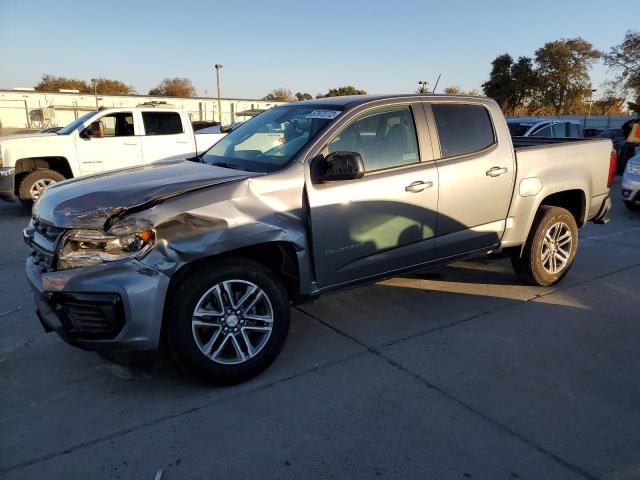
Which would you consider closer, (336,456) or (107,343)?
(336,456)

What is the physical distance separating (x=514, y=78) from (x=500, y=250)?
51360 millimetres

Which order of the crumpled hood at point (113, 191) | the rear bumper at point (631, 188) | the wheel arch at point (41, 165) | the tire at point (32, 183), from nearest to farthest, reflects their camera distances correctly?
1. the crumpled hood at point (113, 191)
2. the rear bumper at point (631, 188)
3. the tire at point (32, 183)
4. the wheel arch at point (41, 165)

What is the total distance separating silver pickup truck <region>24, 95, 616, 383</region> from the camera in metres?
3.04

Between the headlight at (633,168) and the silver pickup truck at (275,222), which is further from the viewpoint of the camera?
the headlight at (633,168)

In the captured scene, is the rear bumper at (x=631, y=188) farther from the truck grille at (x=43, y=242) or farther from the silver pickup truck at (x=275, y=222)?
the truck grille at (x=43, y=242)

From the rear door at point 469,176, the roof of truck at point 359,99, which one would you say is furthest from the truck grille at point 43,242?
the rear door at point 469,176

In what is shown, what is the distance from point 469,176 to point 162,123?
756 centimetres

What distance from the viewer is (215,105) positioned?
56750 mm

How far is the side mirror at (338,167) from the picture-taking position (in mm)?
3518

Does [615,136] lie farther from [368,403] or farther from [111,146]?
[368,403]

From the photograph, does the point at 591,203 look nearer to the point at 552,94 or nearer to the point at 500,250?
the point at 500,250

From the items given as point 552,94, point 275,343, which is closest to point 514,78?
point 552,94

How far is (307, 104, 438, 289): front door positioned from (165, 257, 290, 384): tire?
18.1 inches

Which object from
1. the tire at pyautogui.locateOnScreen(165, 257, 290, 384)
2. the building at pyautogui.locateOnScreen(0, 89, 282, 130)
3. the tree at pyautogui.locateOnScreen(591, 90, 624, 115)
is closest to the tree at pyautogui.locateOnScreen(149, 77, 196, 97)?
the building at pyautogui.locateOnScreen(0, 89, 282, 130)
